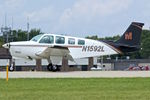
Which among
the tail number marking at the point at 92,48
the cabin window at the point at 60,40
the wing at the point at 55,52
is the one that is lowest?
the wing at the point at 55,52

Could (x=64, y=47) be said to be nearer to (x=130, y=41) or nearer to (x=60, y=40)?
(x=60, y=40)

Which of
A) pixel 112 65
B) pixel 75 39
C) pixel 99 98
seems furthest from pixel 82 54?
pixel 112 65

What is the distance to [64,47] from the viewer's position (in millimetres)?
33656

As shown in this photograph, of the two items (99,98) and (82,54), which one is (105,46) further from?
(99,98)

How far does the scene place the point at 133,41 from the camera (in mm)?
37562

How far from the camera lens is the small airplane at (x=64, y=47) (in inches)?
1359

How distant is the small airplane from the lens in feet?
113

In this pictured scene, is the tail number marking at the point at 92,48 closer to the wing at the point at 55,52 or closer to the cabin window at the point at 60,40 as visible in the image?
the wing at the point at 55,52

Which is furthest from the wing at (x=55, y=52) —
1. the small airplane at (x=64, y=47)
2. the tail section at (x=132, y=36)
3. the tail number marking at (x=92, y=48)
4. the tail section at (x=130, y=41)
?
the tail section at (x=132, y=36)

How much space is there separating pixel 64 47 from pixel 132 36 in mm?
6976

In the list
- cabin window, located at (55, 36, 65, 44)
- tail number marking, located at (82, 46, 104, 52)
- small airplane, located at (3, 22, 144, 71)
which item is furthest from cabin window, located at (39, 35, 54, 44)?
tail number marking, located at (82, 46, 104, 52)

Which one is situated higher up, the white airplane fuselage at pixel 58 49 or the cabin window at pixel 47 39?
the cabin window at pixel 47 39

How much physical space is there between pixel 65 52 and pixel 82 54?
2.30 metres

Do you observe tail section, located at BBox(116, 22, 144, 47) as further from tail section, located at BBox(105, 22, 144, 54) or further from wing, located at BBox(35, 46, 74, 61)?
wing, located at BBox(35, 46, 74, 61)
